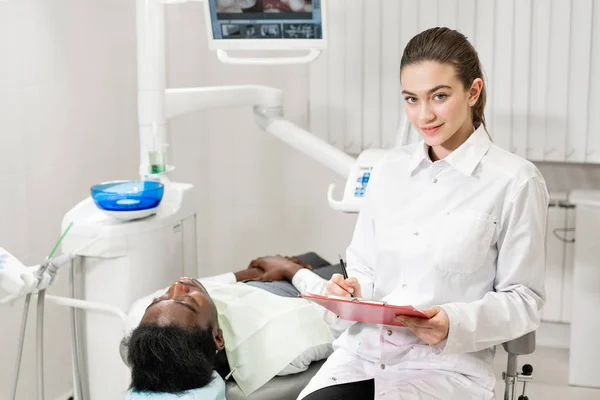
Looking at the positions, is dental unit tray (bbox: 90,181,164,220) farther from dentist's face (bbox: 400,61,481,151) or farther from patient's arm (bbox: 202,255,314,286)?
dentist's face (bbox: 400,61,481,151)

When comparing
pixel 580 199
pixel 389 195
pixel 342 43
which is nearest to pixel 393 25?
pixel 342 43

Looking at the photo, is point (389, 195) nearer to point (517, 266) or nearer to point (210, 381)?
point (517, 266)

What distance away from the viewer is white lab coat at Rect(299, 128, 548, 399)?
5.49ft

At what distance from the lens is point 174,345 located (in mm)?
1869

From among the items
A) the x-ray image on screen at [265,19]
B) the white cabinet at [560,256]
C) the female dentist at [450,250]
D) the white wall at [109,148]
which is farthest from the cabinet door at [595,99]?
the female dentist at [450,250]

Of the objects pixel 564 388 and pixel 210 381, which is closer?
pixel 210 381

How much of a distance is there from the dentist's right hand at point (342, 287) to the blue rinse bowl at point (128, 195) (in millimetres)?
824

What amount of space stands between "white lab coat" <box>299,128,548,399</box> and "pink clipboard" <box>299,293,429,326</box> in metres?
0.12

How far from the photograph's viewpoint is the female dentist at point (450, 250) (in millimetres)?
1674

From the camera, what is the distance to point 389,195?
1866 millimetres

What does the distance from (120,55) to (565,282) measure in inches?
79.8

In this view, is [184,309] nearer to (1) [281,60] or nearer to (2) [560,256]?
(1) [281,60]

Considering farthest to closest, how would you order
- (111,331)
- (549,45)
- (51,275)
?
(549,45)
(111,331)
(51,275)

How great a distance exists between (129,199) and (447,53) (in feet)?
3.58
